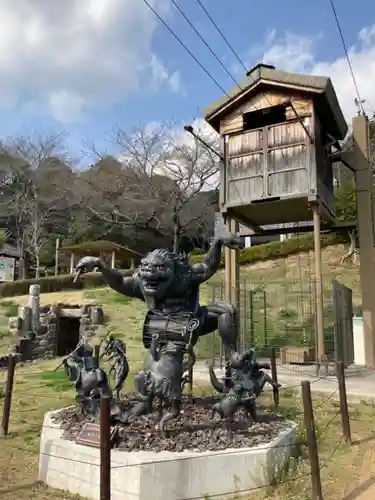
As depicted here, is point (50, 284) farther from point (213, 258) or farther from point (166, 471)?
point (166, 471)

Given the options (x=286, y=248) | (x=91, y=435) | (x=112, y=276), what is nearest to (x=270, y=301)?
(x=286, y=248)

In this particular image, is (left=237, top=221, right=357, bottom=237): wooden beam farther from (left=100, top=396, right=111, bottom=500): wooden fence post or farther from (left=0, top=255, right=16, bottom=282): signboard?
(left=0, top=255, right=16, bottom=282): signboard

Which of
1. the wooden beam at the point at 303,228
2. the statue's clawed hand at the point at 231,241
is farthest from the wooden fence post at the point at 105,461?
A: the wooden beam at the point at 303,228

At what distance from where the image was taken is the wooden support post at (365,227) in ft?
38.4

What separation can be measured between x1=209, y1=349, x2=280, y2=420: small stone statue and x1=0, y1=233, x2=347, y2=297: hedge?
21.0m

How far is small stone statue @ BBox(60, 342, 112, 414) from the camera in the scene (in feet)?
19.2

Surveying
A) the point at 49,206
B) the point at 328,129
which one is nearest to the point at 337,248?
the point at 328,129

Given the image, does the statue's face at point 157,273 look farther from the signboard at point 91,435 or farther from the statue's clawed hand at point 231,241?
the signboard at point 91,435

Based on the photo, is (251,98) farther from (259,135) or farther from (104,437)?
(104,437)

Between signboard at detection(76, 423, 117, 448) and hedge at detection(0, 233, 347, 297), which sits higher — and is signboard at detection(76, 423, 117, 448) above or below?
below

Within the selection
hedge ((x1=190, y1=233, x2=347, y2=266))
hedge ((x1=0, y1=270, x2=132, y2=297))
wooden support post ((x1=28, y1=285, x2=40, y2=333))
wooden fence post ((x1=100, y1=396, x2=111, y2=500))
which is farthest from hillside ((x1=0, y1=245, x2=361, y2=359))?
wooden fence post ((x1=100, y1=396, x2=111, y2=500))

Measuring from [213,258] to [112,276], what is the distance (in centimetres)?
148

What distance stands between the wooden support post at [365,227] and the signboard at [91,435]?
8.68m

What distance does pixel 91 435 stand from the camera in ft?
16.4
